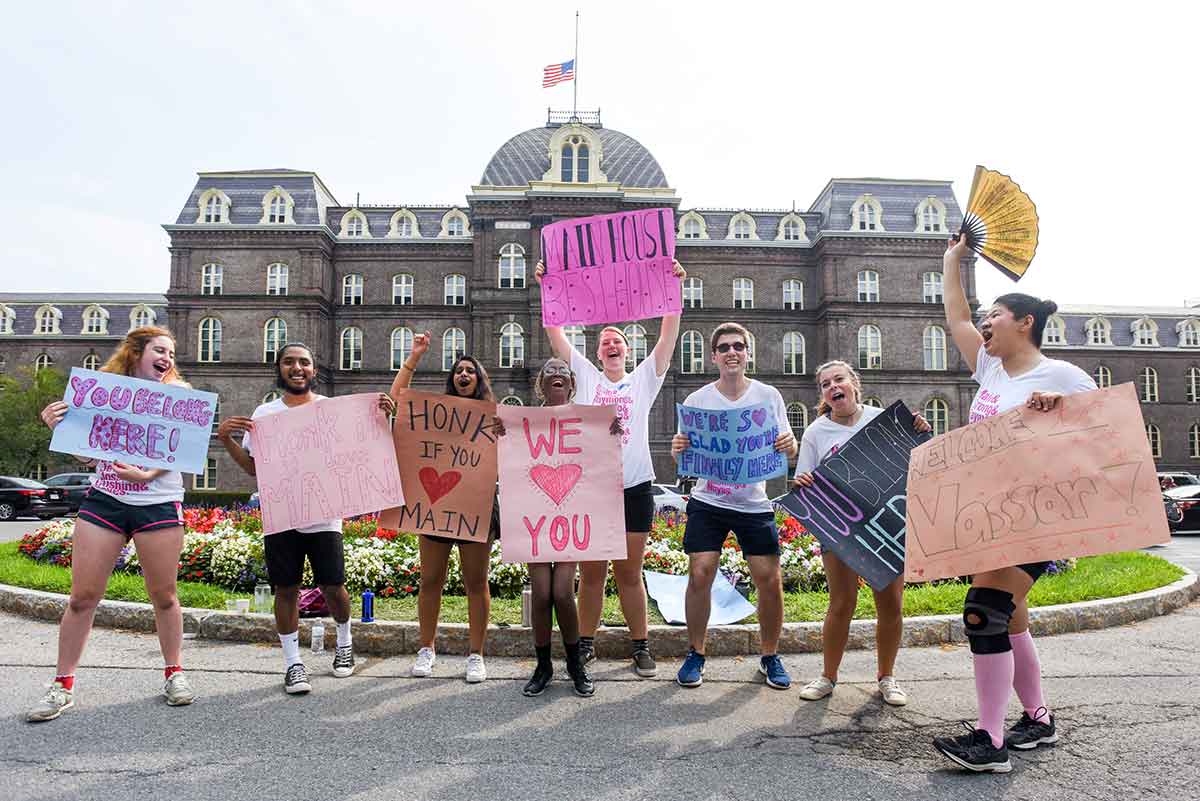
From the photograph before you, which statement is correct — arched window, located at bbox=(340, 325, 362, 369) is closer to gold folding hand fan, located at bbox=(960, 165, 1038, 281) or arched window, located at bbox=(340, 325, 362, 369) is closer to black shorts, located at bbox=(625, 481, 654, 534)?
black shorts, located at bbox=(625, 481, 654, 534)

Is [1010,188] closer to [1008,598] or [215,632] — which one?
[1008,598]

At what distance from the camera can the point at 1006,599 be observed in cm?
382

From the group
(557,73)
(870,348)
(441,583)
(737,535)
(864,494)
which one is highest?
(557,73)

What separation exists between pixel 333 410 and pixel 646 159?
132ft

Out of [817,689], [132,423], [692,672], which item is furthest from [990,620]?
[132,423]

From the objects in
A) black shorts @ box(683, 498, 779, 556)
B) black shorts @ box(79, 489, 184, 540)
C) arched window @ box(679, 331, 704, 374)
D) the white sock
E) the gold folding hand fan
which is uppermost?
arched window @ box(679, 331, 704, 374)

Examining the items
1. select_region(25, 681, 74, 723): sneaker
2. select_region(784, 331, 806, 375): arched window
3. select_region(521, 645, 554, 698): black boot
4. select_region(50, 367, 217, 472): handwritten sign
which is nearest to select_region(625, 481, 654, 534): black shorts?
select_region(521, 645, 554, 698): black boot

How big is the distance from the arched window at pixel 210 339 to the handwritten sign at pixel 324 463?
3952cm

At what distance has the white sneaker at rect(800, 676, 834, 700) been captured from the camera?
4.88 metres

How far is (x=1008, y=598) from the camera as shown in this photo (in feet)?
12.5

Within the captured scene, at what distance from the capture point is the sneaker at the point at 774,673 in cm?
516

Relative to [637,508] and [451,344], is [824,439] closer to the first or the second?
[637,508]

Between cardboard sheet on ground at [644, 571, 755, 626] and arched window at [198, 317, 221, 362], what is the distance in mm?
38712

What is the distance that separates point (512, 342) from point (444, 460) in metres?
34.7
